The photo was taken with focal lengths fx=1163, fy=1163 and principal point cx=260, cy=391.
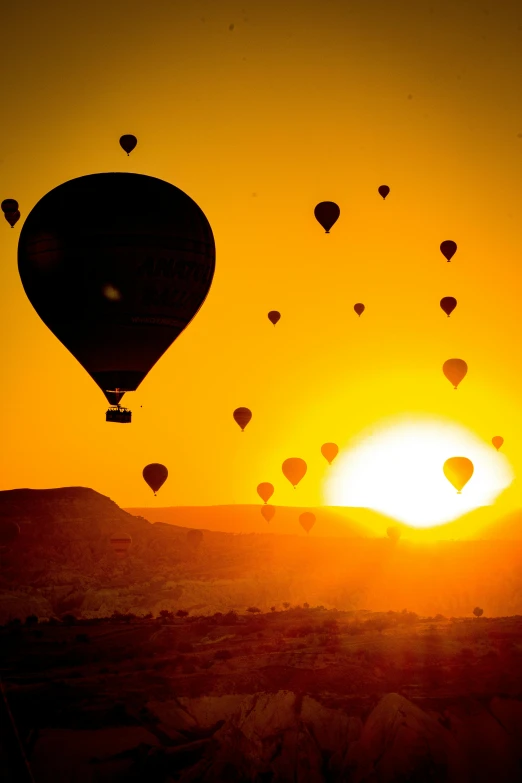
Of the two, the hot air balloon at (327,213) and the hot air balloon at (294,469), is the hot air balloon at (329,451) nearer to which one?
the hot air balloon at (294,469)

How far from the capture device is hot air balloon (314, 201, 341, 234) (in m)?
61.1

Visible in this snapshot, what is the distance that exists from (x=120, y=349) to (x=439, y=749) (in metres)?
19.3

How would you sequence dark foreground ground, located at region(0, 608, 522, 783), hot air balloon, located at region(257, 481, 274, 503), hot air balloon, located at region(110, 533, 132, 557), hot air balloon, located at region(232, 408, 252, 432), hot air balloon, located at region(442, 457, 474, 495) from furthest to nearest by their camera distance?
hot air balloon, located at region(110, 533, 132, 557), hot air balloon, located at region(257, 481, 274, 503), hot air balloon, located at region(232, 408, 252, 432), hot air balloon, located at region(442, 457, 474, 495), dark foreground ground, located at region(0, 608, 522, 783)

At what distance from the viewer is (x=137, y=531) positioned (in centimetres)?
14288

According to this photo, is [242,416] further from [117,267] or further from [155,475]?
[117,267]

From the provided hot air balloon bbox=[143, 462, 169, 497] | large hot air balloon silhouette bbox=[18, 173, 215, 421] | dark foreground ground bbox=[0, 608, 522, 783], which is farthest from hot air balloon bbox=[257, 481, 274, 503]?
large hot air balloon silhouette bbox=[18, 173, 215, 421]

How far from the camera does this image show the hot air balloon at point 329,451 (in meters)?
85.6

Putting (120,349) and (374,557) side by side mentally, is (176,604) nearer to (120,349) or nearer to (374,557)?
(374,557)

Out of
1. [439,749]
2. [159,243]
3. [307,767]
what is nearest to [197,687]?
[307,767]

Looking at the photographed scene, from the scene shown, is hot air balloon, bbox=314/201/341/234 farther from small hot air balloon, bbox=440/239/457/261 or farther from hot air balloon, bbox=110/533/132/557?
hot air balloon, bbox=110/533/132/557

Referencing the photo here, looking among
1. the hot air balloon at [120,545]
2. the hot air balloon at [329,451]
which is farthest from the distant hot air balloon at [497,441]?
the hot air balloon at [120,545]

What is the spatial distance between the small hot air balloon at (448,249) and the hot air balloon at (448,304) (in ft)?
11.8

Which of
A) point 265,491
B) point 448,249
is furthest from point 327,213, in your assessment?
point 265,491

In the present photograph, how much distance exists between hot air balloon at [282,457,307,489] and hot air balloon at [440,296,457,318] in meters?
23.6
